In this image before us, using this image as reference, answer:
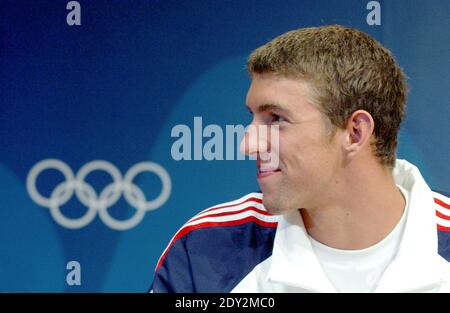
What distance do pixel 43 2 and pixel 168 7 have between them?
13.6 inches

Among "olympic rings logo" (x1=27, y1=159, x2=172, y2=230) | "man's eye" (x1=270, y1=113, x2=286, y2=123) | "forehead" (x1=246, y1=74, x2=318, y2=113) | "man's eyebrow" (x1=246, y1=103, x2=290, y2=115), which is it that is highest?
"forehead" (x1=246, y1=74, x2=318, y2=113)

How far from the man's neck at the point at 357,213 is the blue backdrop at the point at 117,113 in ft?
2.13

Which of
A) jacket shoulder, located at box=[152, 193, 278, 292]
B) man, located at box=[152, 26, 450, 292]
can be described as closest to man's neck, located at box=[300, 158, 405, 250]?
man, located at box=[152, 26, 450, 292]

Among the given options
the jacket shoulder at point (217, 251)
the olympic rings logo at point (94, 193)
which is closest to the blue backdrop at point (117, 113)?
the olympic rings logo at point (94, 193)

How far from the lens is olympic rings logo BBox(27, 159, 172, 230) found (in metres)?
1.95

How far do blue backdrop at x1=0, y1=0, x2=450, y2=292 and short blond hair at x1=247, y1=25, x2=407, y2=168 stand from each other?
609 millimetres

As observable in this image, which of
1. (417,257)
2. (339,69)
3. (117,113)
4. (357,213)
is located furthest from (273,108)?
(117,113)

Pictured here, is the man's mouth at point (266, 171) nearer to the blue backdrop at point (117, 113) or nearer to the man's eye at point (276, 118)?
the man's eye at point (276, 118)

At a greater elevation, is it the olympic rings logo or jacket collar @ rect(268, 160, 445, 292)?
the olympic rings logo

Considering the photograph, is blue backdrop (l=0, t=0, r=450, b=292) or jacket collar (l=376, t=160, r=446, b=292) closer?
jacket collar (l=376, t=160, r=446, b=292)

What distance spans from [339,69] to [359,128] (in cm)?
12

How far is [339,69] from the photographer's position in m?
1.28

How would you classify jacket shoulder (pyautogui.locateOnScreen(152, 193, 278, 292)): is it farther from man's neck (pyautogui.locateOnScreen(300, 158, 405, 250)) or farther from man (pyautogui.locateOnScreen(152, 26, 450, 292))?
man's neck (pyautogui.locateOnScreen(300, 158, 405, 250))
